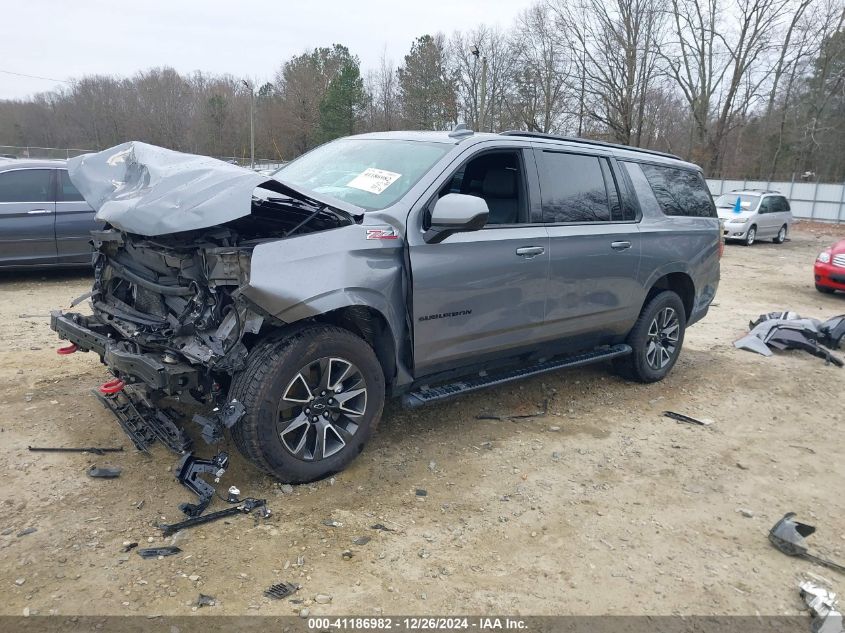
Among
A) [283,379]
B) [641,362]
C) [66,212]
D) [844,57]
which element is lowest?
[641,362]

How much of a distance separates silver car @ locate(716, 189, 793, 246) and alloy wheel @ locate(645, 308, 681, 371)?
14668 mm


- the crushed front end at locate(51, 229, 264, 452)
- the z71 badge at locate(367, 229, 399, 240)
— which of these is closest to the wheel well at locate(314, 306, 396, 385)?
the z71 badge at locate(367, 229, 399, 240)

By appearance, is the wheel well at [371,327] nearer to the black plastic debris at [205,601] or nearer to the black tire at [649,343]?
the black plastic debris at [205,601]

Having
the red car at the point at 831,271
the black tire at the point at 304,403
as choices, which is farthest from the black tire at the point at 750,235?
the black tire at the point at 304,403

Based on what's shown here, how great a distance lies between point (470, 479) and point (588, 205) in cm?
234

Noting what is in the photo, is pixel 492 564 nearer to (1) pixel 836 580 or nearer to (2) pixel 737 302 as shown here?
(1) pixel 836 580

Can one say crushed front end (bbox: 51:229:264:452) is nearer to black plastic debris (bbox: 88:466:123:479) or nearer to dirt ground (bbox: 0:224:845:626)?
black plastic debris (bbox: 88:466:123:479)

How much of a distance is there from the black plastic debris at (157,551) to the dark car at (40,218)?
6201 millimetres

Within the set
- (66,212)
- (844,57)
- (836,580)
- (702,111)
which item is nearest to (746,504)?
(836,580)

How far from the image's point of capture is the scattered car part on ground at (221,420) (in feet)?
10.2

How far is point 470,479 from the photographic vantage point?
12.3 feet

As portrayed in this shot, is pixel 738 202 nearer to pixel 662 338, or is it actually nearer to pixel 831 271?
pixel 831 271

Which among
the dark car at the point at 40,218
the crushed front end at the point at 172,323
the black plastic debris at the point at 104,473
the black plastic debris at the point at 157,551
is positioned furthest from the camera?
the dark car at the point at 40,218

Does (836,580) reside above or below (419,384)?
below
